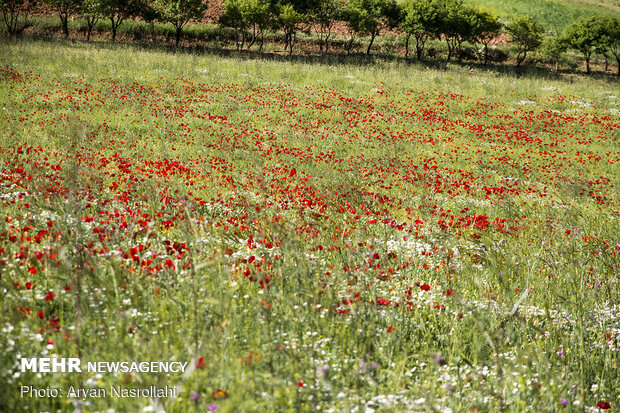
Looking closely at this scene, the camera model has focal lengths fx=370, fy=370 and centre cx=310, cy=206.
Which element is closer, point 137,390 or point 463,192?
point 137,390

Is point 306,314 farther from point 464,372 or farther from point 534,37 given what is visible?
point 534,37

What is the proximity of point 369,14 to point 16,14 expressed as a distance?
44193mm

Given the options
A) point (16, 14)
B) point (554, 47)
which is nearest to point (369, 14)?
point (554, 47)

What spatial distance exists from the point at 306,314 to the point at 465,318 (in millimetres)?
1842

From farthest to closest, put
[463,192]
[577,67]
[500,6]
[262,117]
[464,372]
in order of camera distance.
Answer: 1. [500,6]
2. [577,67]
3. [262,117]
4. [463,192]
5. [464,372]

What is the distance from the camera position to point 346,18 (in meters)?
47.4

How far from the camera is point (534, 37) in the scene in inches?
2064

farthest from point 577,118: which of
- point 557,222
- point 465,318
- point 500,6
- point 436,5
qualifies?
point 500,6

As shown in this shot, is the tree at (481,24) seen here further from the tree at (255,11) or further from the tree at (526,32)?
the tree at (255,11)

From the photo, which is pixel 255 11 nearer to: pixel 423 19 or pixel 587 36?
pixel 423 19

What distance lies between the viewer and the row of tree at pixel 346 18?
42031 mm

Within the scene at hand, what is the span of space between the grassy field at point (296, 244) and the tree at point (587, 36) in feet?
127

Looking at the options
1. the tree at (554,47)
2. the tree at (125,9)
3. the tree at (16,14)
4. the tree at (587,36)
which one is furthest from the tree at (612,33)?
the tree at (16,14)

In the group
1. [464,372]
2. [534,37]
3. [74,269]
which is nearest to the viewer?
[74,269]
